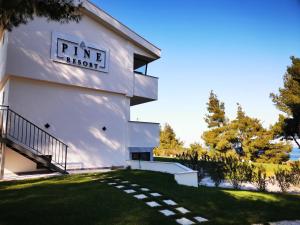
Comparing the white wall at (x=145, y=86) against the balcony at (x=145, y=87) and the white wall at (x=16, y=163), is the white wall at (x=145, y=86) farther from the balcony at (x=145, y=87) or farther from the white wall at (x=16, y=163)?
the white wall at (x=16, y=163)

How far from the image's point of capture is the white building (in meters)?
9.77

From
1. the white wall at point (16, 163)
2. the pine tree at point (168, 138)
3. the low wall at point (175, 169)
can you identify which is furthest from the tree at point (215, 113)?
the white wall at point (16, 163)

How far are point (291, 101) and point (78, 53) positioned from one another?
20.5 m

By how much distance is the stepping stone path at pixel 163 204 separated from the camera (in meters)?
4.87

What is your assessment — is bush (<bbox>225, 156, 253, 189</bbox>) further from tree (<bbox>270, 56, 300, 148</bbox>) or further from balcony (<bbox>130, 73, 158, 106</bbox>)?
tree (<bbox>270, 56, 300, 148</bbox>)

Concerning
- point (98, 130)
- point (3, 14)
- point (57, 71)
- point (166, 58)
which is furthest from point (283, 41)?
point (3, 14)

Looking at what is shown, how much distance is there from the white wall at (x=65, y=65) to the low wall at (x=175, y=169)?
3.77 m

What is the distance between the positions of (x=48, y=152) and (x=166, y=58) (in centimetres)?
876

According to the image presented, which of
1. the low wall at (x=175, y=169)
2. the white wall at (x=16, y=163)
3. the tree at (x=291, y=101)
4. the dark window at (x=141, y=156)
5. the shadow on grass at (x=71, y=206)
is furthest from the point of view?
the tree at (x=291, y=101)

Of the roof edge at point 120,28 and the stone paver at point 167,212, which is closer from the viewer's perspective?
the stone paver at point 167,212

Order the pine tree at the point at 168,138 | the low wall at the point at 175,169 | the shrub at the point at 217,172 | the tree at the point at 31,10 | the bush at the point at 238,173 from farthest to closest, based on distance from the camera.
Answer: the pine tree at the point at 168,138
the shrub at the point at 217,172
the bush at the point at 238,173
the low wall at the point at 175,169
the tree at the point at 31,10

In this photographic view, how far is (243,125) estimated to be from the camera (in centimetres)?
2819

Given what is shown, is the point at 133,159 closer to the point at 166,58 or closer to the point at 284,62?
the point at 166,58

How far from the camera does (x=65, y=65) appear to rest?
1111 cm
